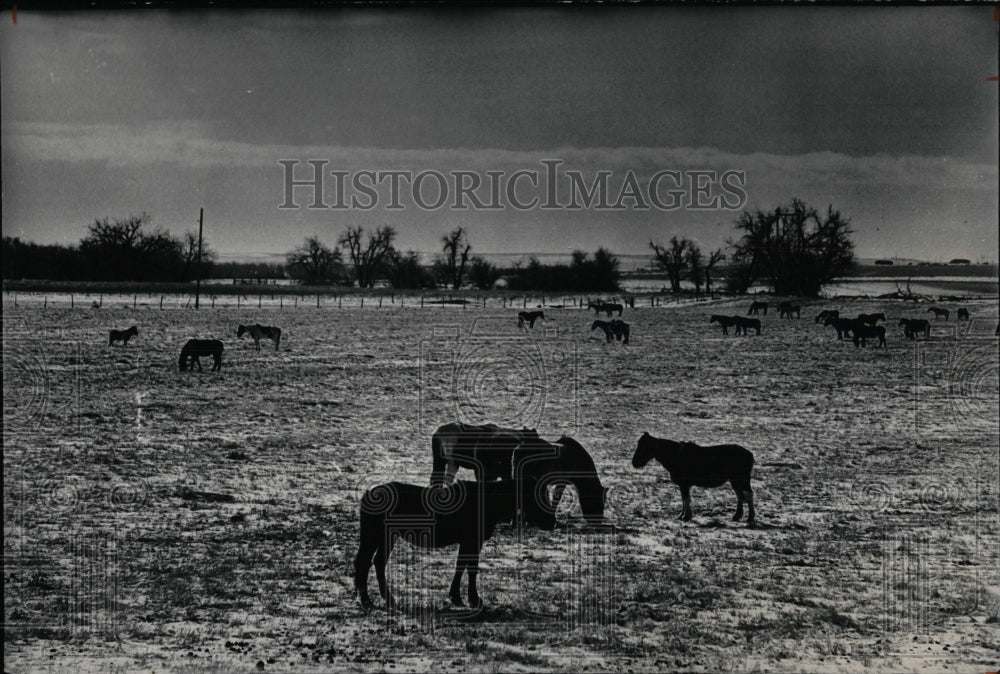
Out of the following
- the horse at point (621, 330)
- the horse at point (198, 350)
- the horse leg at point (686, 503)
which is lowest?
the horse leg at point (686, 503)

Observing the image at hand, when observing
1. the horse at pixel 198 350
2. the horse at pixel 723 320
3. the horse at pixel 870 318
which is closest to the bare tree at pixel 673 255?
the horse at pixel 723 320

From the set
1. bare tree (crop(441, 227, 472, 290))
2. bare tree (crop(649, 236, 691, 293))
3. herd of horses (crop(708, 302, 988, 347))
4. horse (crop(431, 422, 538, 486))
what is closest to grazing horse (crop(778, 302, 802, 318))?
herd of horses (crop(708, 302, 988, 347))

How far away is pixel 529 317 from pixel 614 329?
3.78ft

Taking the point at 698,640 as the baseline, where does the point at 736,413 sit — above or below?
above

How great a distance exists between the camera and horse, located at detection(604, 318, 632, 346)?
8250mm

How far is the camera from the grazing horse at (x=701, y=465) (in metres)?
6.62

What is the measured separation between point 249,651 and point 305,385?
161 inches

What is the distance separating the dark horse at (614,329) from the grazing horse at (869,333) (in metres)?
2.88

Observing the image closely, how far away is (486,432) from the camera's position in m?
6.87

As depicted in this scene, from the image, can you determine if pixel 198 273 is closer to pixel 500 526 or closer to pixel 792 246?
pixel 500 526

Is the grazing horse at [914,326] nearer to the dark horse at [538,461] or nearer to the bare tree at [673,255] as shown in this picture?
the bare tree at [673,255]

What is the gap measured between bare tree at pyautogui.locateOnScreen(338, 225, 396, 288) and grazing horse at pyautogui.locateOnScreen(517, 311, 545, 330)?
5.37 ft

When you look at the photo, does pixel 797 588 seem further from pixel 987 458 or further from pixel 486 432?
pixel 987 458

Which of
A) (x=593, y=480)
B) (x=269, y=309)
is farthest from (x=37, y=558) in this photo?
(x=593, y=480)
